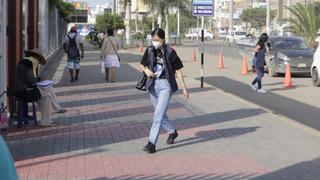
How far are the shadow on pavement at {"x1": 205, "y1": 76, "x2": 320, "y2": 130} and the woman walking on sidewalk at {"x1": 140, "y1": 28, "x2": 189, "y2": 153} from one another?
3.76 m

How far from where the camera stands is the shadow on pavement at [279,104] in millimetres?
12453

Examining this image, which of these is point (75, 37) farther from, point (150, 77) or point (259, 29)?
point (259, 29)

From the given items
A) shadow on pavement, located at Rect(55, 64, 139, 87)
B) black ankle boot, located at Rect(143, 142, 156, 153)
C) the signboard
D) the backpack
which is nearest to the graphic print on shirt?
black ankle boot, located at Rect(143, 142, 156, 153)

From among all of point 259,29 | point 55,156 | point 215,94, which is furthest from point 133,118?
point 259,29

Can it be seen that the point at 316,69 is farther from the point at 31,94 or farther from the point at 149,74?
the point at 149,74

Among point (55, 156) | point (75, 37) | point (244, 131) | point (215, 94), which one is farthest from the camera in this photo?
point (75, 37)

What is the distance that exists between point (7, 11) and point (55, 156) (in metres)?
4.04

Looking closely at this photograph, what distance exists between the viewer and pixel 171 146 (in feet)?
29.6

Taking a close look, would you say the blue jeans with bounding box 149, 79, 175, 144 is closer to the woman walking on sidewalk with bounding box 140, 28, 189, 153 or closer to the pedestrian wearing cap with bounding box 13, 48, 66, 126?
the woman walking on sidewalk with bounding box 140, 28, 189, 153

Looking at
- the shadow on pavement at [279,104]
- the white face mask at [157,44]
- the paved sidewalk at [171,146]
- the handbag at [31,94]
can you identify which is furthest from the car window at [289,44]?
the white face mask at [157,44]

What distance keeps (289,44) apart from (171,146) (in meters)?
16.8

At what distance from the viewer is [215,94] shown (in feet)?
54.9

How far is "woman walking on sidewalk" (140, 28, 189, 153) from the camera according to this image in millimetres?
8484


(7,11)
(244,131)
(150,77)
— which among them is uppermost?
(7,11)
